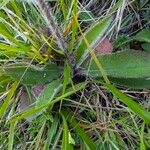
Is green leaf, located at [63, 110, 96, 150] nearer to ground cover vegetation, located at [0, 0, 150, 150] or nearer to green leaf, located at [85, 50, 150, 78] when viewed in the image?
ground cover vegetation, located at [0, 0, 150, 150]

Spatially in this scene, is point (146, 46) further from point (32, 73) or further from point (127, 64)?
point (32, 73)

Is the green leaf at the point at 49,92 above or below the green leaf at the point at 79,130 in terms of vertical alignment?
above

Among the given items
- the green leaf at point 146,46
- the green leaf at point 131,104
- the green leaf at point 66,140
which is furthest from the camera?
the green leaf at point 146,46

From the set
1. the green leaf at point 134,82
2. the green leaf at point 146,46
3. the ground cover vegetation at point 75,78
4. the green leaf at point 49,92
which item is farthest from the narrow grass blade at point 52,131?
the green leaf at point 146,46

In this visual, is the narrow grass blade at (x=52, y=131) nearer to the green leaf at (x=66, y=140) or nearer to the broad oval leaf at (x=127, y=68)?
the green leaf at (x=66, y=140)

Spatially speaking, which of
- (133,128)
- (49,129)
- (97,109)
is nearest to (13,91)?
(49,129)

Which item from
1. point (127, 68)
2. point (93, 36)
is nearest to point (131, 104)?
point (127, 68)

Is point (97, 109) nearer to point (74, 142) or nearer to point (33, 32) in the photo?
point (74, 142)
